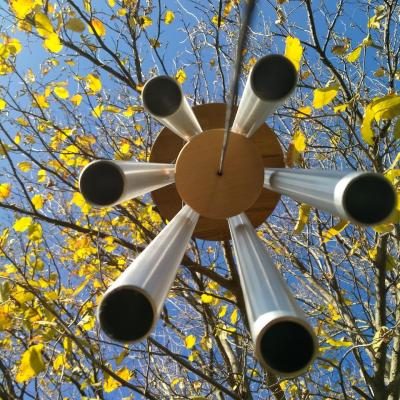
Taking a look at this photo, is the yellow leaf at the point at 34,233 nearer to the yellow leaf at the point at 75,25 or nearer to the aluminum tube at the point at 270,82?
the yellow leaf at the point at 75,25

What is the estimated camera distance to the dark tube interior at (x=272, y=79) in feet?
4.02

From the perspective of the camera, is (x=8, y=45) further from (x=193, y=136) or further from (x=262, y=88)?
(x=262, y=88)

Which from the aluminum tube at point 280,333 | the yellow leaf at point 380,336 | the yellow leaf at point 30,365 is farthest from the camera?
the yellow leaf at point 380,336

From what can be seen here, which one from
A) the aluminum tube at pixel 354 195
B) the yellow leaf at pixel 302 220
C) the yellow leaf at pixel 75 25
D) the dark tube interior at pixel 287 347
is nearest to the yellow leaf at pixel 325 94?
the yellow leaf at pixel 302 220

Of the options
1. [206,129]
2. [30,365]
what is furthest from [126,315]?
[30,365]

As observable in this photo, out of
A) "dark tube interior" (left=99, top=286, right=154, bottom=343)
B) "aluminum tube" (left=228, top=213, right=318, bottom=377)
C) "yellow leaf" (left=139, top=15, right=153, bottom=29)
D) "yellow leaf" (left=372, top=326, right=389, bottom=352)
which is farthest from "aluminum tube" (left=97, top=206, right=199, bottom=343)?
"yellow leaf" (left=139, top=15, right=153, bottom=29)

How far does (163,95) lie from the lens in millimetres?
1385

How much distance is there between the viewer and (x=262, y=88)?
125cm

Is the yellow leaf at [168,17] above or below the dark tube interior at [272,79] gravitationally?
above

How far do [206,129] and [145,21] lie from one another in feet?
7.83

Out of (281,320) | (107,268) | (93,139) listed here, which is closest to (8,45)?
(93,139)

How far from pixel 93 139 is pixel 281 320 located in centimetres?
355

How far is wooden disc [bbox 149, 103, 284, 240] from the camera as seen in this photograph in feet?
Answer: 5.48

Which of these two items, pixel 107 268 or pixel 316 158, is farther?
pixel 316 158
